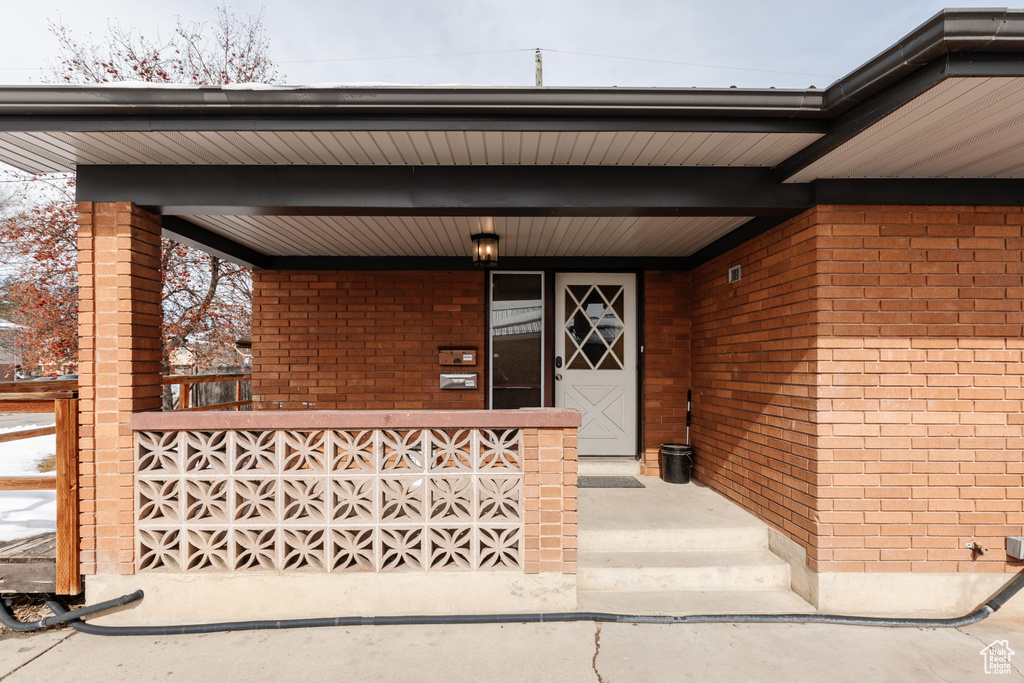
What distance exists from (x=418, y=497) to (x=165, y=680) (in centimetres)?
158

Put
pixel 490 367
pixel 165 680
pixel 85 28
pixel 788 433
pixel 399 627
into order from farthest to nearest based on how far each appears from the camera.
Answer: pixel 85 28 < pixel 490 367 < pixel 788 433 < pixel 399 627 < pixel 165 680

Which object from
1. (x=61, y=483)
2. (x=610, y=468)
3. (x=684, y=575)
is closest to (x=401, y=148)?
(x=61, y=483)

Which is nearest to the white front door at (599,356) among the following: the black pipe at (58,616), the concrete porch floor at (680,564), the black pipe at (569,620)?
the concrete porch floor at (680,564)

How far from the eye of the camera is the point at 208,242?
4082 mm

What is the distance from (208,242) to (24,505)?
107 inches

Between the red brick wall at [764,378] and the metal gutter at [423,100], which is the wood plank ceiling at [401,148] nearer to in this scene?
the metal gutter at [423,100]

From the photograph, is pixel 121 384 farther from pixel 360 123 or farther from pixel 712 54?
pixel 712 54

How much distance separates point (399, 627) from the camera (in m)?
2.88

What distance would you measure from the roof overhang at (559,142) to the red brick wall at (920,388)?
0.28 m

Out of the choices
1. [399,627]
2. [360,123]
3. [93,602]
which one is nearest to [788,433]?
[399,627]

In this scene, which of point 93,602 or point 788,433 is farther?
point 788,433

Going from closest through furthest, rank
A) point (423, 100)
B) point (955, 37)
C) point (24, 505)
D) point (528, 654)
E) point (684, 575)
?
point (955, 37)
point (423, 100)
point (528, 654)
point (684, 575)
point (24, 505)

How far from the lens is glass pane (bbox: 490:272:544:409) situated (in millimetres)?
5414

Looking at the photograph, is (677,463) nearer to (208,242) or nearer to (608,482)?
(608,482)
